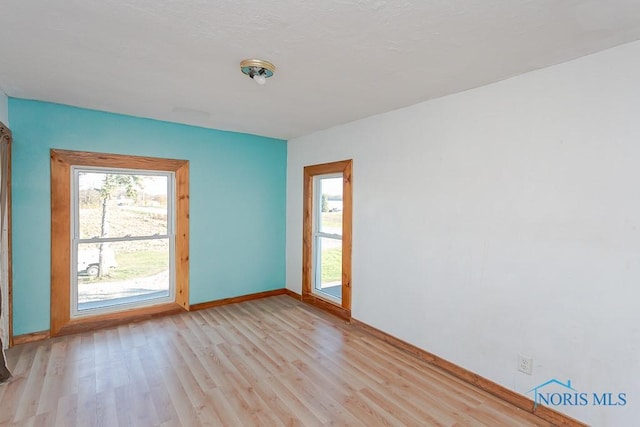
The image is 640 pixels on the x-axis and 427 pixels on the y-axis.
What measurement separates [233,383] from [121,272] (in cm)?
225

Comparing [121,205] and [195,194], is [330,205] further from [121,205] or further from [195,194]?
[121,205]

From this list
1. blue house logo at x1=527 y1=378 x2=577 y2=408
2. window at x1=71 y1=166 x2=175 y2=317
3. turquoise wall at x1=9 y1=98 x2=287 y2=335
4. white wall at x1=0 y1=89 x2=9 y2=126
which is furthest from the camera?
window at x1=71 y1=166 x2=175 y2=317

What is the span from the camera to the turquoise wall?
10.3 feet

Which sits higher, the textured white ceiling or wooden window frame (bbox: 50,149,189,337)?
the textured white ceiling

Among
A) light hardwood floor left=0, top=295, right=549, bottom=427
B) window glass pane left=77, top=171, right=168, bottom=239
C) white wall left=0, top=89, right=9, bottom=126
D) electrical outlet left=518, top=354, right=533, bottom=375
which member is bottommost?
light hardwood floor left=0, top=295, right=549, bottom=427

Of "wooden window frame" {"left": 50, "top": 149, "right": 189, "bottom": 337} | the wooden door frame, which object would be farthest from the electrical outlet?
the wooden door frame

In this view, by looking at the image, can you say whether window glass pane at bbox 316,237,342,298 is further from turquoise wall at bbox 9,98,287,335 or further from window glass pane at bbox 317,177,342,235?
turquoise wall at bbox 9,98,287,335

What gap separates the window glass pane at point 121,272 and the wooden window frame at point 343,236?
1870mm

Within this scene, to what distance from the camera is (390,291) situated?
333 cm

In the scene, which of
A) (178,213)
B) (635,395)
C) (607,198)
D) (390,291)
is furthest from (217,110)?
(635,395)
